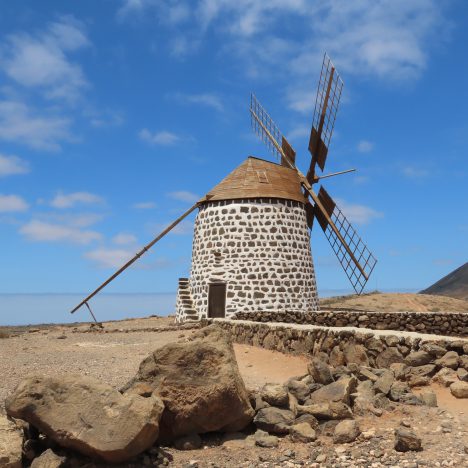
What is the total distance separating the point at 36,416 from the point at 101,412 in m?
0.67

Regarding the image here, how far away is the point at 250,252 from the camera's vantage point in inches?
766

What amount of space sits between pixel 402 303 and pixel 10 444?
87.6ft

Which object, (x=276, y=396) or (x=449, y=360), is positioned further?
(x=449, y=360)

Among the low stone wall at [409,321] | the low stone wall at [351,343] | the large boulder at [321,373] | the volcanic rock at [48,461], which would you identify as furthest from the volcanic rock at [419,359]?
the low stone wall at [409,321]

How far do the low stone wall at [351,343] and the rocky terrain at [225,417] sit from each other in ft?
1.54

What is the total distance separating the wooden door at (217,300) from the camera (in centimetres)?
1945

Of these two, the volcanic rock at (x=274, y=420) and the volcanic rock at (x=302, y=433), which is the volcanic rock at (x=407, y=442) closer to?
the volcanic rock at (x=302, y=433)

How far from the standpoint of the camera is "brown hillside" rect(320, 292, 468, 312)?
27.5 m

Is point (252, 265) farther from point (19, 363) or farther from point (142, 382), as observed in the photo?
point (142, 382)

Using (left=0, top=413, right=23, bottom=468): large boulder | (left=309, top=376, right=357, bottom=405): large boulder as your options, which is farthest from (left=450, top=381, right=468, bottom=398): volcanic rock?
(left=0, top=413, right=23, bottom=468): large boulder

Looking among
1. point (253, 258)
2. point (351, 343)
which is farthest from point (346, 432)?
point (253, 258)

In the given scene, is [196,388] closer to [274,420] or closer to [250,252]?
[274,420]

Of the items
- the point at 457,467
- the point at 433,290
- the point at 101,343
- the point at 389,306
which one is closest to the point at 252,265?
the point at 101,343

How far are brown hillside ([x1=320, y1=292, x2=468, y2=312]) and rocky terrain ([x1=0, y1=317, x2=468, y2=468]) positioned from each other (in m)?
20.6
